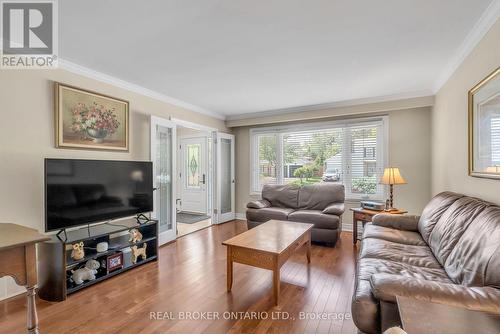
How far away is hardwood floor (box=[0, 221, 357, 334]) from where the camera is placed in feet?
6.05

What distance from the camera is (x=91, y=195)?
8.48 feet

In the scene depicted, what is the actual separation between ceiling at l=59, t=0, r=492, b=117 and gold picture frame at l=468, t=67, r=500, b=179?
538mm

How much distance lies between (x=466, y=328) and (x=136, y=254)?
3029mm

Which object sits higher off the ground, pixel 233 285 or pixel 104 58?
pixel 104 58

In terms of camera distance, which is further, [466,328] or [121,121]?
[121,121]

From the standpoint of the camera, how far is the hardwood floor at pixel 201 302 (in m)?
1.84

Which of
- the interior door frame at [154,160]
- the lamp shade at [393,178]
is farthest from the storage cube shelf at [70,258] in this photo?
the lamp shade at [393,178]

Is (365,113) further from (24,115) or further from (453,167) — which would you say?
(24,115)

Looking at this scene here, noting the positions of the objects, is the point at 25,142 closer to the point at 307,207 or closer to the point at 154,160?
the point at 154,160

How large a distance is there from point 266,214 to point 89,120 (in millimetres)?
2841

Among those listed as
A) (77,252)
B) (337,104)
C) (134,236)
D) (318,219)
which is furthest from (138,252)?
(337,104)

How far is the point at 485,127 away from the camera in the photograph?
198 centimetres

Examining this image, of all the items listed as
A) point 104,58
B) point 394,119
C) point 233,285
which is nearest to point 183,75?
point 104,58

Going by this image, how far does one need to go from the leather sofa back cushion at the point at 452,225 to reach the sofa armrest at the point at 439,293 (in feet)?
2.31
